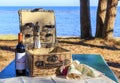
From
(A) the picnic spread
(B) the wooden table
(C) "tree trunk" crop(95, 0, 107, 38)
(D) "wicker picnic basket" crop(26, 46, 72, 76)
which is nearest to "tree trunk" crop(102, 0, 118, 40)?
(C) "tree trunk" crop(95, 0, 107, 38)

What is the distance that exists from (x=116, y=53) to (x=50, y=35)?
4792 millimetres

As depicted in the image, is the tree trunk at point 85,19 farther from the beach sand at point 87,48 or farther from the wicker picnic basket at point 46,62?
the wicker picnic basket at point 46,62

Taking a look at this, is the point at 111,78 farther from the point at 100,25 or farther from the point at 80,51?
the point at 100,25

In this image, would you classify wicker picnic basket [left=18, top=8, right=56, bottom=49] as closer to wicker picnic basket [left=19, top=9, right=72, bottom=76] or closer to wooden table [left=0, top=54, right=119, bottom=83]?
wicker picnic basket [left=19, top=9, right=72, bottom=76]

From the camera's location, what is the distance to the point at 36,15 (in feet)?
10.6

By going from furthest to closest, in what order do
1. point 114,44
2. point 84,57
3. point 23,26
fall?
point 114,44 < point 84,57 < point 23,26

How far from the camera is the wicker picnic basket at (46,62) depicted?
2.51 metres

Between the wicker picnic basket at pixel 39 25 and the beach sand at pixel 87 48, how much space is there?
11.9 feet

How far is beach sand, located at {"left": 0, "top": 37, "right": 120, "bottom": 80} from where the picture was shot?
7.29 m

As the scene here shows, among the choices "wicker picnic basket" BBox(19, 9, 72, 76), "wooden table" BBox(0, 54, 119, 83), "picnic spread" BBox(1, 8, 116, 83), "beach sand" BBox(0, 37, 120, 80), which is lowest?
"beach sand" BBox(0, 37, 120, 80)

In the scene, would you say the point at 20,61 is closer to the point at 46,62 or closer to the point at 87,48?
the point at 46,62

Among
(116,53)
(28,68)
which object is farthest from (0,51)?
(28,68)

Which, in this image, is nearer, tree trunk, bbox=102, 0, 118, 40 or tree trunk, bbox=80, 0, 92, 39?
tree trunk, bbox=102, 0, 118, 40

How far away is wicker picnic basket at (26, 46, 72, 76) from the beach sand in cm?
424
